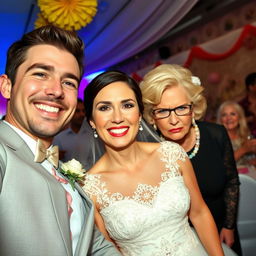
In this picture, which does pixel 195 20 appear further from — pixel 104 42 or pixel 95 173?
pixel 95 173

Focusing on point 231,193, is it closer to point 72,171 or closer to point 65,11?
point 72,171

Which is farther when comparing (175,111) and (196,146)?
(196,146)

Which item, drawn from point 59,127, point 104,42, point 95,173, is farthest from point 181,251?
point 104,42

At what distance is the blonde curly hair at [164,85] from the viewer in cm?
245

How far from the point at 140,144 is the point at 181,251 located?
2.45ft

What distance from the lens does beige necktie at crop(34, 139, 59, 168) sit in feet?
4.77

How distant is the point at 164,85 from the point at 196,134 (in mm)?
507

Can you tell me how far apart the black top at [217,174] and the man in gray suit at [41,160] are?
1.07 meters

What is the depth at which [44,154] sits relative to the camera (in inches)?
58.9

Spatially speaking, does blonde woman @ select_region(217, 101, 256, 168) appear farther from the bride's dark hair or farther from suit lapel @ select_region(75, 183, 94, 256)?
suit lapel @ select_region(75, 183, 94, 256)

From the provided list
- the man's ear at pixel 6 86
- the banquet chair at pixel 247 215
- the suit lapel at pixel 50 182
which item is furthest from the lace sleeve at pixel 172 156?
the man's ear at pixel 6 86

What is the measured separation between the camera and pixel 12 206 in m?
1.19

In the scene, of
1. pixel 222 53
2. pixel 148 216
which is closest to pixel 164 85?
pixel 148 216

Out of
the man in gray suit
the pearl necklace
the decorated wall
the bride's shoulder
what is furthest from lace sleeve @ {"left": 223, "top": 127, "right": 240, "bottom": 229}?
→ the decorated wall
